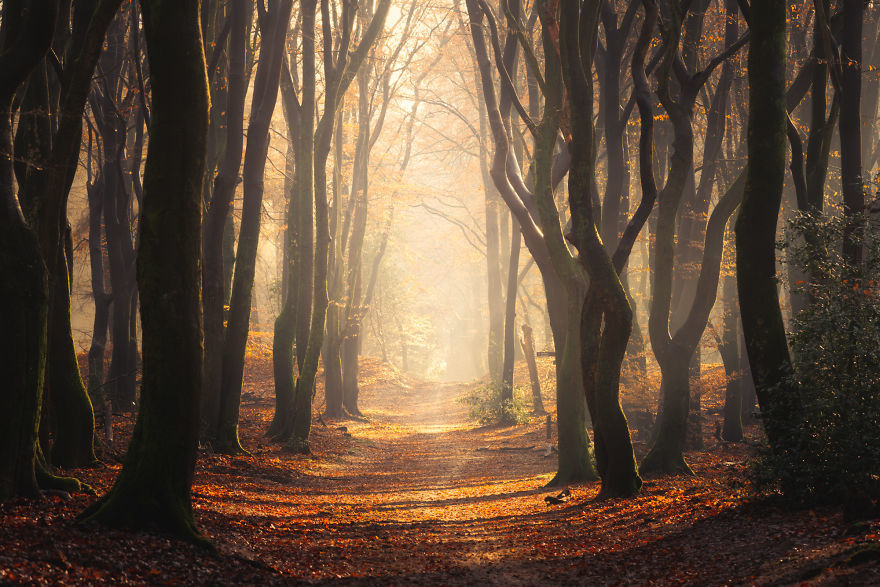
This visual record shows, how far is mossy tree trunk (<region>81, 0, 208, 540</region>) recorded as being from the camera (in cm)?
655

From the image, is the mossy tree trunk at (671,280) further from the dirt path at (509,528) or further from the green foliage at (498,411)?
the green foliage at (498,411)

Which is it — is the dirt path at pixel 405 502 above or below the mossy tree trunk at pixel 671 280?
below

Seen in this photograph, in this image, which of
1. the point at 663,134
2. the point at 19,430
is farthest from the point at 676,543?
the point at 663,134

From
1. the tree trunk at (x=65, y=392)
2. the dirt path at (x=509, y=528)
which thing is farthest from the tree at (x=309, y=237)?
the tree trunk at (x=65, y=392)

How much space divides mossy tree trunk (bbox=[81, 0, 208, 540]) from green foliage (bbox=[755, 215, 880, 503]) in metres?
6.08

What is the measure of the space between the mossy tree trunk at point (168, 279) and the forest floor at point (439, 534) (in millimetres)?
613

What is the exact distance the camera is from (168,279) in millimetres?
6594

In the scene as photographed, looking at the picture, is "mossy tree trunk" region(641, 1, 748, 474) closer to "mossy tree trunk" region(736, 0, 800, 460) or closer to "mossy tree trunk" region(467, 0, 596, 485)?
"mossy tree trunk" region(467, 0, 596, 485)

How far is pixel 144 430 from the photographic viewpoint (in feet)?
21.7

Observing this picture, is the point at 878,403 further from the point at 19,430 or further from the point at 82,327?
the point at 82,327

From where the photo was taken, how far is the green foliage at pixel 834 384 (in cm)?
673

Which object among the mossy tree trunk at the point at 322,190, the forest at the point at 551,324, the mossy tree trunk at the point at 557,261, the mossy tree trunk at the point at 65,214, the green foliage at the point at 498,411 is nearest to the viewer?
the forest at the point at 551,324

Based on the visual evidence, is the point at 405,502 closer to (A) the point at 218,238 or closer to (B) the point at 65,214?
(A) the point at 218,238

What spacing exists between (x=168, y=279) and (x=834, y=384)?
6.72m
